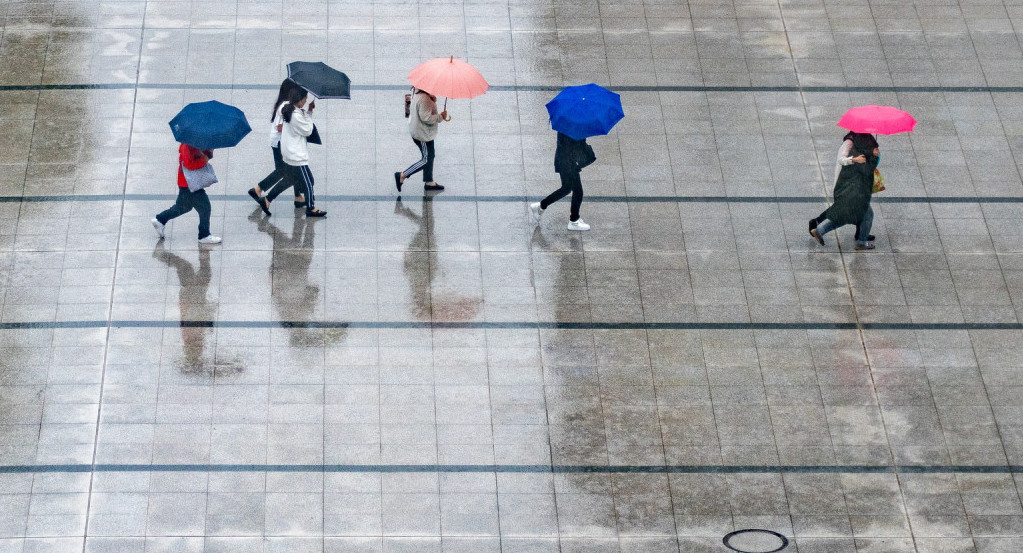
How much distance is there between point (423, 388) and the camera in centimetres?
1175

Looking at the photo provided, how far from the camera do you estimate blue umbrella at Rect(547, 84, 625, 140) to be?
12.5m

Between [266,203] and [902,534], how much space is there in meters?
6.93

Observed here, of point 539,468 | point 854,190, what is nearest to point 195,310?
point 539,468

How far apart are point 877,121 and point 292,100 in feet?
18.6

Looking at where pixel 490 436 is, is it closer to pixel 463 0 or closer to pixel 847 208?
pixel 847 208

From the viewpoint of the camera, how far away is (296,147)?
507 inches

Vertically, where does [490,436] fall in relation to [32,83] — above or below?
below

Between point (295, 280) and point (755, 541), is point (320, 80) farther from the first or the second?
point (755, 541)

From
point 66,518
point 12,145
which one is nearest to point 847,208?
point 66,518

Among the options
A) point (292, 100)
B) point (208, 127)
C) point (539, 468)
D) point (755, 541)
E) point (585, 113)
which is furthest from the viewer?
point (292, 100)

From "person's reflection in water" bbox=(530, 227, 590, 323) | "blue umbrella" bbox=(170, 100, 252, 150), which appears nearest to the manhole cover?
"person's reflection in water" bbox=(530, 227, 590, 323)

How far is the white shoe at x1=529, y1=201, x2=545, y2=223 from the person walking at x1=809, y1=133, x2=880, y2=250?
9.45ft

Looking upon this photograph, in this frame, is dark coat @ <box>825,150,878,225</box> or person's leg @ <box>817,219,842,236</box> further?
person's leg @ <box>817,219,842,236</box>

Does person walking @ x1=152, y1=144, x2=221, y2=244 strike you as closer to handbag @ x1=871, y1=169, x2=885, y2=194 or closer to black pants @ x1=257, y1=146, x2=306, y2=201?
black pants @ x1=257, y1=146, x2=306, y2=201
